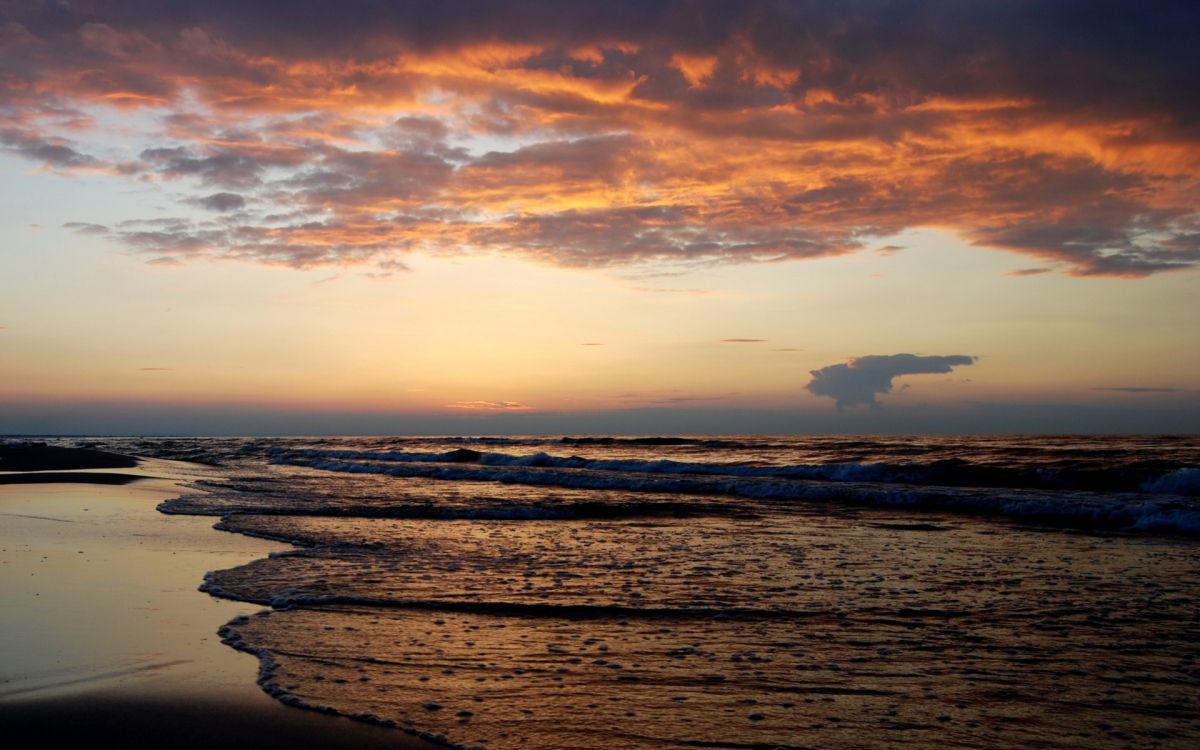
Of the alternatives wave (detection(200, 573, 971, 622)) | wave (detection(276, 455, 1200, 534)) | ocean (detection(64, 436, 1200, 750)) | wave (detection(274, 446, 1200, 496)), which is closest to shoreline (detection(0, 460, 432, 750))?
ocean (detection(64, 436, 1200, 750))

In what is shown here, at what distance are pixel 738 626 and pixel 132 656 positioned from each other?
5.16 metres

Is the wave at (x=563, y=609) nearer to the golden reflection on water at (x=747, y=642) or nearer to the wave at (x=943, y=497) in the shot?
the golden reflection on water at (x=747, y=642)

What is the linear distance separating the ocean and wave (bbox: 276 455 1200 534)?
7.2 inches

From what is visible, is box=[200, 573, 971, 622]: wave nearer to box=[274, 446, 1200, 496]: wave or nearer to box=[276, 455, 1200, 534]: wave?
box=[276, 455, 1200, 534]: wave

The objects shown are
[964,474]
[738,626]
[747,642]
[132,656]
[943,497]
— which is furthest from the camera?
[964,474]


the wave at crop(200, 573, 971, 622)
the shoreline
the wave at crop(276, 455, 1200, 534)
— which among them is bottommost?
the wave at crop(276, 455, 1200, 534)

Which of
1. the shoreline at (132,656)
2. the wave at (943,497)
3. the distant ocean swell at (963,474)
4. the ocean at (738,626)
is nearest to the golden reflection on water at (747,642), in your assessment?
the ocean at (738,626)

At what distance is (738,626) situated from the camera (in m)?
7.78

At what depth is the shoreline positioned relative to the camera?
16.8 feet

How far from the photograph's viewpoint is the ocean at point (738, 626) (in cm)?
532

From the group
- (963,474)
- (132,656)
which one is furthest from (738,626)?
(963,474)

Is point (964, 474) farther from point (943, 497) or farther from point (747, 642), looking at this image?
point (747, 642)

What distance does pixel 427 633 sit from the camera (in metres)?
7.55

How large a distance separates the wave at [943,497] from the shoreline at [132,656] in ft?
50.2
